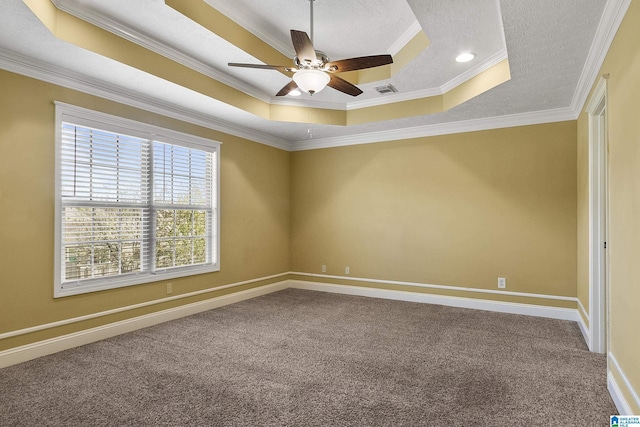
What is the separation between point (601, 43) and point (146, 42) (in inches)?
147

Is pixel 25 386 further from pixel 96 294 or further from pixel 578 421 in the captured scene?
pixel 578 421

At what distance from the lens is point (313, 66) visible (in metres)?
2.90

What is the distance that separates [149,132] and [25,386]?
2.72 m

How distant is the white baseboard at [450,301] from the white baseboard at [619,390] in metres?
2.00

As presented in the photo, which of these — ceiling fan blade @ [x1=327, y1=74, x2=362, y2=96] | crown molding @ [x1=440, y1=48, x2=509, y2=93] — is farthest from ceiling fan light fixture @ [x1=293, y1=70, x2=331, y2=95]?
crown molding @ [x1=440, y1=48, x2=509, y2=93]

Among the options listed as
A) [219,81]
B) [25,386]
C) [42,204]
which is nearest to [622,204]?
[219,81]

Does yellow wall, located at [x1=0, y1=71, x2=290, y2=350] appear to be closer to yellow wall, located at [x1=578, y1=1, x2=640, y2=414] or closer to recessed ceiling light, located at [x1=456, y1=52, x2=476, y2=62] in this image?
recessed ceiling light, located at [x1=456, y1=52, x2=476, y2=62]

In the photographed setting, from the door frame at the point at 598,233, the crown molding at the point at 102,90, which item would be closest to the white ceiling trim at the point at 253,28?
the crown molding at the point at 102,90

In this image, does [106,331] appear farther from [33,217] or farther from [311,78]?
[311,78]

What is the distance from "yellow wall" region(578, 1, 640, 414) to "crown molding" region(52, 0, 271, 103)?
3548mm

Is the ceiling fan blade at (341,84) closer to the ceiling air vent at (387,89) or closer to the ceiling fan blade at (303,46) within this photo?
the ceiling fan blade at (303,46)

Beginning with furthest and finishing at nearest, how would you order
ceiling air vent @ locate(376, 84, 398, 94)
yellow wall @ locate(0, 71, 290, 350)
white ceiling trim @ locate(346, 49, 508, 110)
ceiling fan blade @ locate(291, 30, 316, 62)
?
ceiling air vent @ locate(376, 84, 398, 94) < white ceiling trim @ locate(346, 49, 508, 110) < yellow wall @ locate(0, 71, 290, 350) < ceiling fan blade @ locate(291, 30, 316, 62)

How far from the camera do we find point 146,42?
10.8 ft

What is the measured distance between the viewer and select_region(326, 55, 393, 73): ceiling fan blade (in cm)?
272
